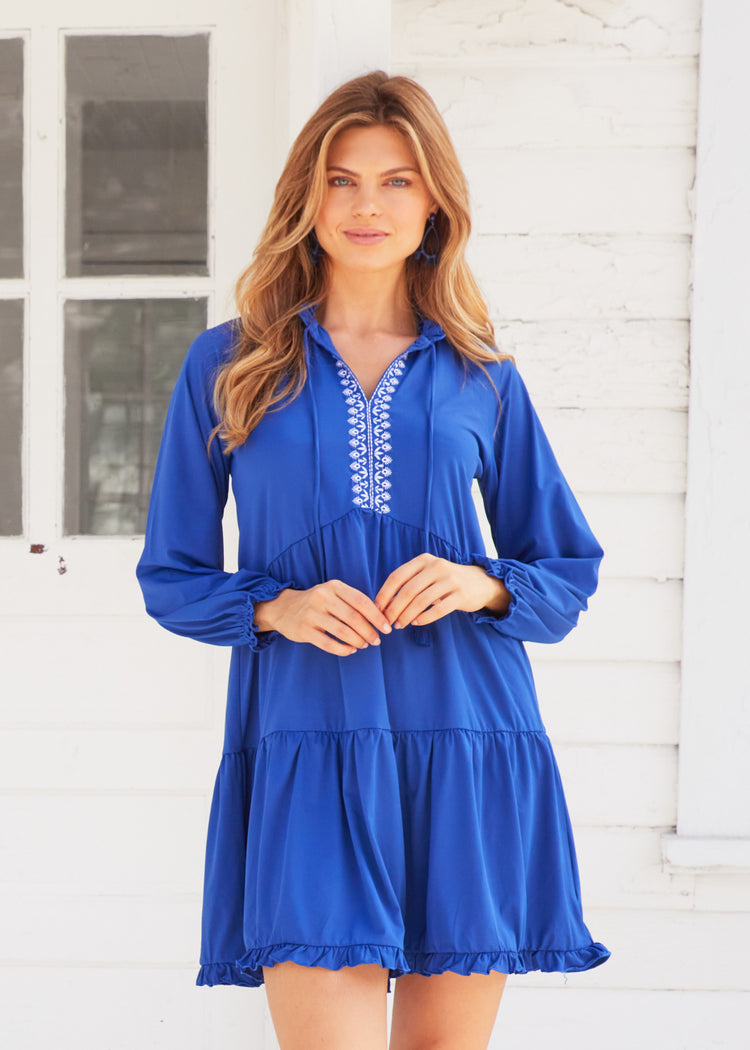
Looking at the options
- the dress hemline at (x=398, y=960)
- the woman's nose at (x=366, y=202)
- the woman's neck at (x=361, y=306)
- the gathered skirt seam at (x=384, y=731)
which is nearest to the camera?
the dress hemline at (x=398, y=960)

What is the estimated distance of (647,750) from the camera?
256 centimetres

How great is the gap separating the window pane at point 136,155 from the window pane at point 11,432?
0.75 ft

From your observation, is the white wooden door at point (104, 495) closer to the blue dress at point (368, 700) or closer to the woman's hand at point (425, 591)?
the blue dress at point (368, 700)

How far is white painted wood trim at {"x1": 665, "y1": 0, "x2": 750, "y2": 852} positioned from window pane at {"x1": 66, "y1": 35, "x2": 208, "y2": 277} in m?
1.11

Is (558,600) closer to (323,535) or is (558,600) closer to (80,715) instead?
(323,535)

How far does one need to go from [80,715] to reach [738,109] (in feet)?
6.43

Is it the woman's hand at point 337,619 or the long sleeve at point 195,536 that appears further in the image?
the long sleeve at point 195,536

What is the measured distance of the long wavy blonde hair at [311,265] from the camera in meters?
1.72

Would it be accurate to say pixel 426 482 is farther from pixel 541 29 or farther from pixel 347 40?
pixel 541 29

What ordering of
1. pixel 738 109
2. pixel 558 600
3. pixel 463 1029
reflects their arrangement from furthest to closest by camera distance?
pixel 738 109
pixel 558 600
pixel 463 1029

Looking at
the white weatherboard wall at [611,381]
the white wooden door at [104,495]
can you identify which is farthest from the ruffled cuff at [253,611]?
the white weatherboard wall at [611,381]

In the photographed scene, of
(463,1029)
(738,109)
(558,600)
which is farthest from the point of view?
(738,109)

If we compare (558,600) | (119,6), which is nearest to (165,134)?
(119,6)

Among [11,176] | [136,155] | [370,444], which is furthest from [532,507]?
[11,176]
